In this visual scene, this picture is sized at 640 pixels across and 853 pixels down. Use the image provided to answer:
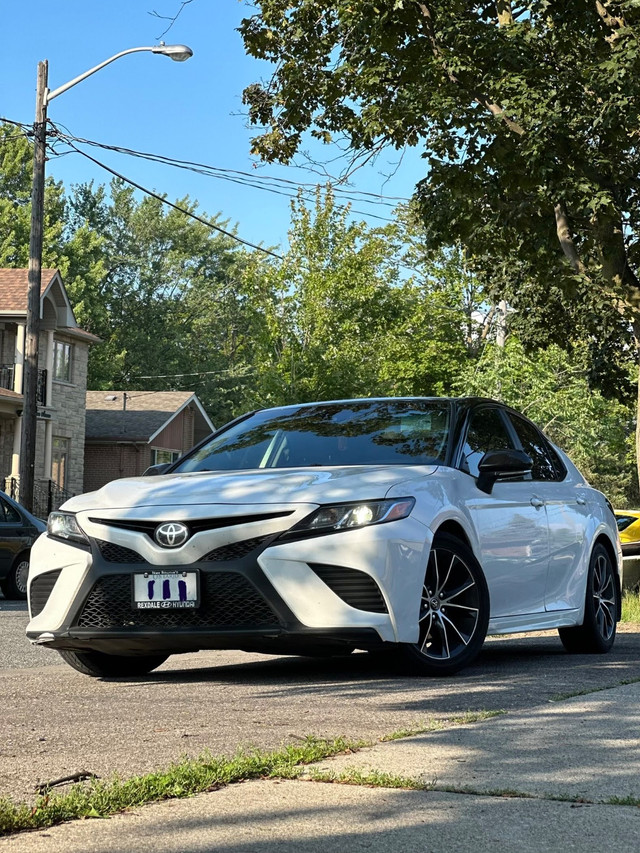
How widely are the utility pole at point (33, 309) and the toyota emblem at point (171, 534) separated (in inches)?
659

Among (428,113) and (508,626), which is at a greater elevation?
(428,113)

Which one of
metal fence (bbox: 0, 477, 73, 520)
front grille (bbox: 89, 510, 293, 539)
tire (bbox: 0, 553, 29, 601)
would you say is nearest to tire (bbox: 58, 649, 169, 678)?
front grille (bbox: 89, 510, 293, 539)

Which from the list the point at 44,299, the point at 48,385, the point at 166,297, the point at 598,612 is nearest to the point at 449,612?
the point at 598,612

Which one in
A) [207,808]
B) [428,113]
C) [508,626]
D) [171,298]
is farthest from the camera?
[171,298]

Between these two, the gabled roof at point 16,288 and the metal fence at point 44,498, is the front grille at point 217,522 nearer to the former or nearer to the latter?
the gabled roof at point 16,288

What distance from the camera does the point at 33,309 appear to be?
23.7 metres

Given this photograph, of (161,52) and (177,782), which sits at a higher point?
(161,52)

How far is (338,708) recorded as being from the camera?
5.97 meters

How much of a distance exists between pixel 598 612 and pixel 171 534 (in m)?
3.74

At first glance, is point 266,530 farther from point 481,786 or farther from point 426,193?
point 426,193

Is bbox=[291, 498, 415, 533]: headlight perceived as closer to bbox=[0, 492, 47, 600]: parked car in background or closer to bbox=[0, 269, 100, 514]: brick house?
bbox=[0, 492, 47, 600]: parked car in background

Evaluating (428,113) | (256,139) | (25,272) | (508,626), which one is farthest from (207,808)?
(25,272)

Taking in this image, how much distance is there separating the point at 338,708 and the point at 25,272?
39.2m

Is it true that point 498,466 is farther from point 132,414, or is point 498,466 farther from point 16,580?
point 132,414
